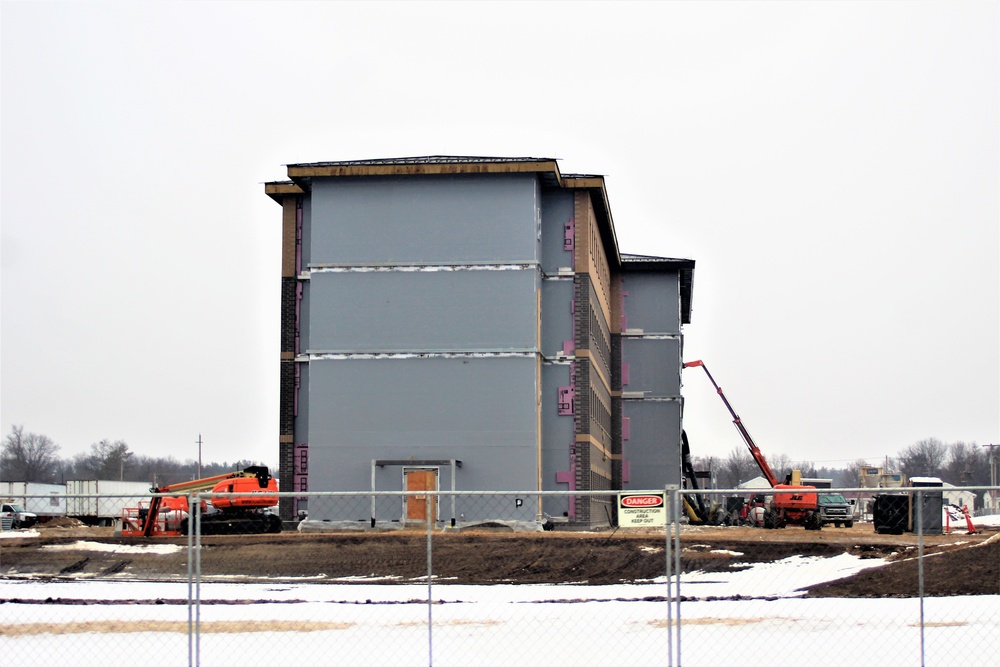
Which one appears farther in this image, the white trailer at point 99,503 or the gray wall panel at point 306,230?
the white trailer at point 99,503

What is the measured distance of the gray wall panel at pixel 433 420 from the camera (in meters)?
49.7

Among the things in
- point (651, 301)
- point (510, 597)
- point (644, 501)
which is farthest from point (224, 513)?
point (651, 301)

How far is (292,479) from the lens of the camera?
179 feet

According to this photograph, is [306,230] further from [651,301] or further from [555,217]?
[651,301]

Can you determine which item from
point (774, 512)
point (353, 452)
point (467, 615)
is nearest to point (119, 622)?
point (467, 615)

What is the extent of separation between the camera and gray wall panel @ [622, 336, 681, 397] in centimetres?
7781

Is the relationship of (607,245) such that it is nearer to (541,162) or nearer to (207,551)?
(541,162)

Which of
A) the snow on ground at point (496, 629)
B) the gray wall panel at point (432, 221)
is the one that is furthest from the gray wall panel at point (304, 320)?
the snow on ground at point (496, 629)

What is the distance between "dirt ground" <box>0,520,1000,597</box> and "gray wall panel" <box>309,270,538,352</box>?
13244 mm

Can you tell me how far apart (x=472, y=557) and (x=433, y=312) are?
61.2 feet

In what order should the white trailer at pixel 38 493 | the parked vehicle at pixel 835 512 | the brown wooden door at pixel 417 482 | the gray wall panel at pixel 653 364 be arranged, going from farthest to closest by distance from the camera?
the white trailer at pixel 38 493 < the gray wall panel at pixel 653 364 < the parked vehicle at pixel 835 512 < the brown wooden door at pixel 417 482

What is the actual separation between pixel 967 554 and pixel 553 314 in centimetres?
2886

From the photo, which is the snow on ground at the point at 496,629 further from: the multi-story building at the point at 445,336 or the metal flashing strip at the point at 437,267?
the metal flashing strip at the point at 437,267

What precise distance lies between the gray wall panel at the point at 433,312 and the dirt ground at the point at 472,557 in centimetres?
1324
